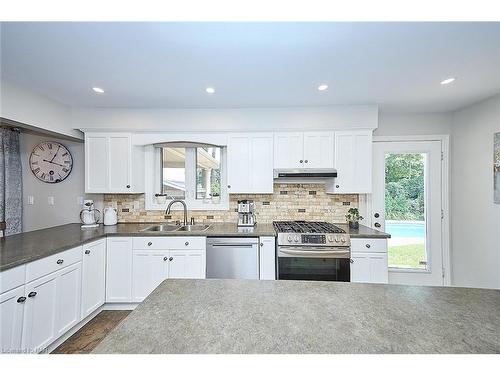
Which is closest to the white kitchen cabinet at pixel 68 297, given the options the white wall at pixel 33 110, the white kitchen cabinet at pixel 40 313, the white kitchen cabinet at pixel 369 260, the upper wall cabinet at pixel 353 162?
the white kitchen cabinet at pixel 40 313

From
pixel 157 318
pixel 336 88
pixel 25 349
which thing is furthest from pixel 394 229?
pixel 25 349

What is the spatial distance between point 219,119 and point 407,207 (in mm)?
2782

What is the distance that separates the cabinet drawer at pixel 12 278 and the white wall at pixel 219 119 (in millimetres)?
1841

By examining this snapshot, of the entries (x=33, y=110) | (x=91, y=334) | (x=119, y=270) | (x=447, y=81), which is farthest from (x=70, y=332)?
(x=447, y=81)

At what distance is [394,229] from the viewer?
3086 mm

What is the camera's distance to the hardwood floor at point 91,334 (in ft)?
6.44

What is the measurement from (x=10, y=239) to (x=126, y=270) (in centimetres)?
109

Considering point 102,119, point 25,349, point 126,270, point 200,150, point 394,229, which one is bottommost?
point 25,349

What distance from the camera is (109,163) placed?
288cm

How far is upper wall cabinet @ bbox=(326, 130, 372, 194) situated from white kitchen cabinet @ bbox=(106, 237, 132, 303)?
8.43 feet

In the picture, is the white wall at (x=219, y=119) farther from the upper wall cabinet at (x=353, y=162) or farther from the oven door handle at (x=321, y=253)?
the oven door handle at (x=321, y=253)
